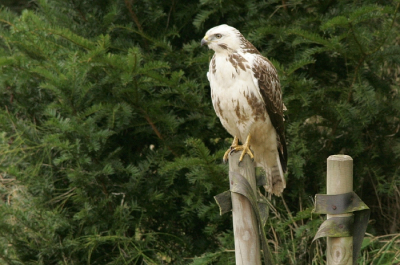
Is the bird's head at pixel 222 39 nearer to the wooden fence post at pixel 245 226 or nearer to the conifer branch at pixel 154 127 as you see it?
the wooden fence post at pixel 245 226

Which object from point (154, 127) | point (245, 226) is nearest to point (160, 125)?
point (154, 127)

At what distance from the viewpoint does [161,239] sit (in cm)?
421

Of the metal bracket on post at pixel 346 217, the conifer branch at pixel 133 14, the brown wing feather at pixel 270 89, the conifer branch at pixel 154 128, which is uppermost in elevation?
the conifer branch at pixel 133 14

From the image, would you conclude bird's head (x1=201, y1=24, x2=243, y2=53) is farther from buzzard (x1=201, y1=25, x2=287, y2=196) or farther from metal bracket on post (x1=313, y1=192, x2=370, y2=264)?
metal bracket on post (x1=313, y1=192, x2=370, y2=264)

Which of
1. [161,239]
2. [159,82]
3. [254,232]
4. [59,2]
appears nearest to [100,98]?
[159,82]

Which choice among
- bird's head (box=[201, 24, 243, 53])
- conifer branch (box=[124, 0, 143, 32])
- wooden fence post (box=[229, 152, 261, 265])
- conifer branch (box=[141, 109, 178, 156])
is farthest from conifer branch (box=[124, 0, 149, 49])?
wooden fence post (box=[229, 152, 261, 265])

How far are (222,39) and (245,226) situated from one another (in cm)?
108

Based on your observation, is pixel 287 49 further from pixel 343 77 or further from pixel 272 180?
pixel 272 180

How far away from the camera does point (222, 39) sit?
3.03 meters

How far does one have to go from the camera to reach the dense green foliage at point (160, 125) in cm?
365

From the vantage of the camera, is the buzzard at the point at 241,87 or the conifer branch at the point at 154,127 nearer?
the buzzard at the point at 241,87

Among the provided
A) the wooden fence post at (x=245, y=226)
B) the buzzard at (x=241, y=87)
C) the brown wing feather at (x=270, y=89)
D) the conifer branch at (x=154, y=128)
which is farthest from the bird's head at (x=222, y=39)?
the conifer branch at (x=154, y=128)

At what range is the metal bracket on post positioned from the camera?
2.19 m

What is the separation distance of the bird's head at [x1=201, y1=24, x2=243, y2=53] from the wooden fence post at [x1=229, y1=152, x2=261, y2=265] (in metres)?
0.79
